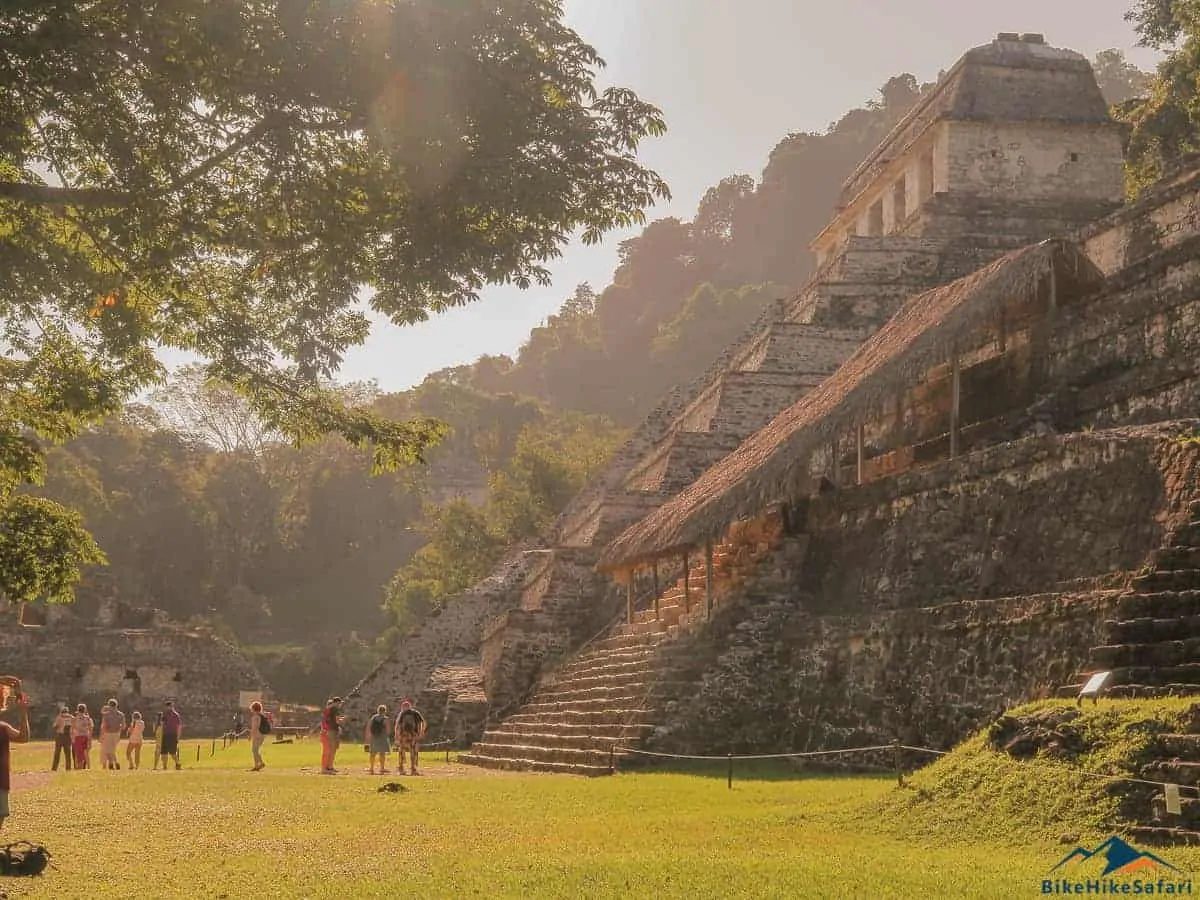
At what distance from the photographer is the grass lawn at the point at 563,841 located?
6.00 meters

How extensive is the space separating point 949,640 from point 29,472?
672cm

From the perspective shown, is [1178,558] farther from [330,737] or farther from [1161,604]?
[330,737]

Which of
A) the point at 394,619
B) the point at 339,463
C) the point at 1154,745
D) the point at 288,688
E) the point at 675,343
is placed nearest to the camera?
the point at 1154,745

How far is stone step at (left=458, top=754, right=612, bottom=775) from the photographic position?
12703 mm

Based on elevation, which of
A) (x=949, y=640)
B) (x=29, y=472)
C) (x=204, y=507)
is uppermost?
(x=204, y=507)

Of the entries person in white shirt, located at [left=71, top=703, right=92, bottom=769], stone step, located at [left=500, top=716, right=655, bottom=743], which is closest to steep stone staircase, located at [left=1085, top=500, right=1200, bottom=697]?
stone step, located at [left=500, top=716, right=655, bottom=743]

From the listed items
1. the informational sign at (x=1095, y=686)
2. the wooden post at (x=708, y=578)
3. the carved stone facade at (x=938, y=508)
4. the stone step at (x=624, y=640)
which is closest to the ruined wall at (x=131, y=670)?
the carved stone facade at (x=938, y=508)

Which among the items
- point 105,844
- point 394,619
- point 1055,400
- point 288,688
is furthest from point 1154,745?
point 394,619

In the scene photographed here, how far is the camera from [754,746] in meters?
12.5

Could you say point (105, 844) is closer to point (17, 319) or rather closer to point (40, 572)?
point (40, 572)

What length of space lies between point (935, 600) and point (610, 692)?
13.4 feet

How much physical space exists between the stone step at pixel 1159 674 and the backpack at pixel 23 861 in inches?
231

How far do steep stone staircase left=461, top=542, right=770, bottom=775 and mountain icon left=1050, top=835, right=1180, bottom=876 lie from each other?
6.88 metres

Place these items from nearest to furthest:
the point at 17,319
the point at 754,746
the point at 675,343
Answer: the point at 17,319
the point at 754,746
the point at 675,343
